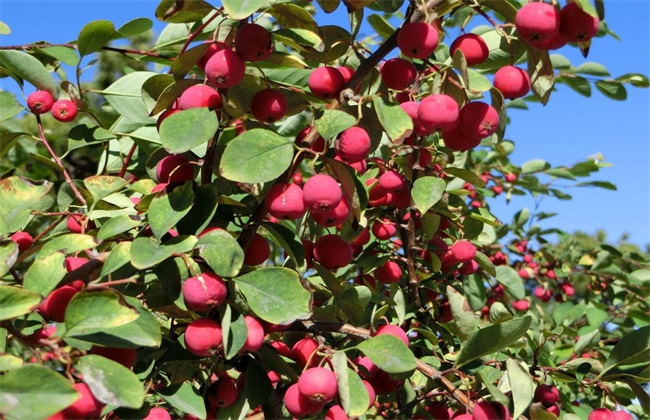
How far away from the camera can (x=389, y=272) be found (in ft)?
5.29

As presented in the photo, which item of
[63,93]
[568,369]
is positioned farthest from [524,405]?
[63,93]

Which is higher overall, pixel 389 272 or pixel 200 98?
pixel 200 98

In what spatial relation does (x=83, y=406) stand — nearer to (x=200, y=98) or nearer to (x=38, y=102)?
(x=200, y=98)

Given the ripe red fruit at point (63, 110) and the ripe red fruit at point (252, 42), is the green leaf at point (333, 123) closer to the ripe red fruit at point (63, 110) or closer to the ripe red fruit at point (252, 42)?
the ripe red fruit at point (252, 42)

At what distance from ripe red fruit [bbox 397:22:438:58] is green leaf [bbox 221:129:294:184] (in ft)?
0.75

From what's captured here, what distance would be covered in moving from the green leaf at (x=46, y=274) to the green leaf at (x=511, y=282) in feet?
5.00

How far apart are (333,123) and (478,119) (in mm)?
236

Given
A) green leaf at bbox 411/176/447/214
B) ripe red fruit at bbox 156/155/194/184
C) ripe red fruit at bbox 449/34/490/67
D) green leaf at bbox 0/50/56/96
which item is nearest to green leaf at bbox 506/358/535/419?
green leaf at bbox 411/176/447/214

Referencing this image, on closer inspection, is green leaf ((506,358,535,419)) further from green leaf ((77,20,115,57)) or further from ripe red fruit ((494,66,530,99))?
green leaf ((77,20,115,57))

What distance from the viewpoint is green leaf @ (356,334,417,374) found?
1.06 m

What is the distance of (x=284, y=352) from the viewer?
1.25 meters

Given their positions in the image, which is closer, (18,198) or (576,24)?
(576,24)

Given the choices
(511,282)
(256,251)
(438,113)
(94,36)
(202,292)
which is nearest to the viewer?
(202,292)

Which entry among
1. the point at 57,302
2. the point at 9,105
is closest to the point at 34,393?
the point at 57,302
